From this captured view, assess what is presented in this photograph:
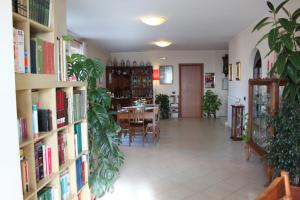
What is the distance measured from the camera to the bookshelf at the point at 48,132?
1619mm

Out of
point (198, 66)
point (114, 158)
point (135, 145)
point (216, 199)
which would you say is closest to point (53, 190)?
point (114, 158)

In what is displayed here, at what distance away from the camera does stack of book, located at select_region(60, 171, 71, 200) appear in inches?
84.9

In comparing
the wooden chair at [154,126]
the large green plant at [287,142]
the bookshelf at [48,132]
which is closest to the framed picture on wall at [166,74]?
the wooden chair at [154,126]

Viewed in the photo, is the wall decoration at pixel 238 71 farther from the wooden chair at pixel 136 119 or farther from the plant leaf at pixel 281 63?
the plant leaf at pixel 281 63

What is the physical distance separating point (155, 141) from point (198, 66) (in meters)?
5.00

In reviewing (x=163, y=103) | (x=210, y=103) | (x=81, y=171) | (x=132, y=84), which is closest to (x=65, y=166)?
(x=81, y=171)

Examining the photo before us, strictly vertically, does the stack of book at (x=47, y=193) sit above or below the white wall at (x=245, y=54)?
below

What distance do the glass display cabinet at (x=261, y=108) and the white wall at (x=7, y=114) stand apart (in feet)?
9.40

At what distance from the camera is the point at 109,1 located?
152 inches

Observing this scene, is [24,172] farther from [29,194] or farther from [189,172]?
[189,172]

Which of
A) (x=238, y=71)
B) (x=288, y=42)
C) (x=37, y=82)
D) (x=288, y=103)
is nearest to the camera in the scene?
(x=37, y=82)

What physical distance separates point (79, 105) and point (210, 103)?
25.4 feet

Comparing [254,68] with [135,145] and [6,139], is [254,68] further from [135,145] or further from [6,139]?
[6,139]

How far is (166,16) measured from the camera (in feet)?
15.4
